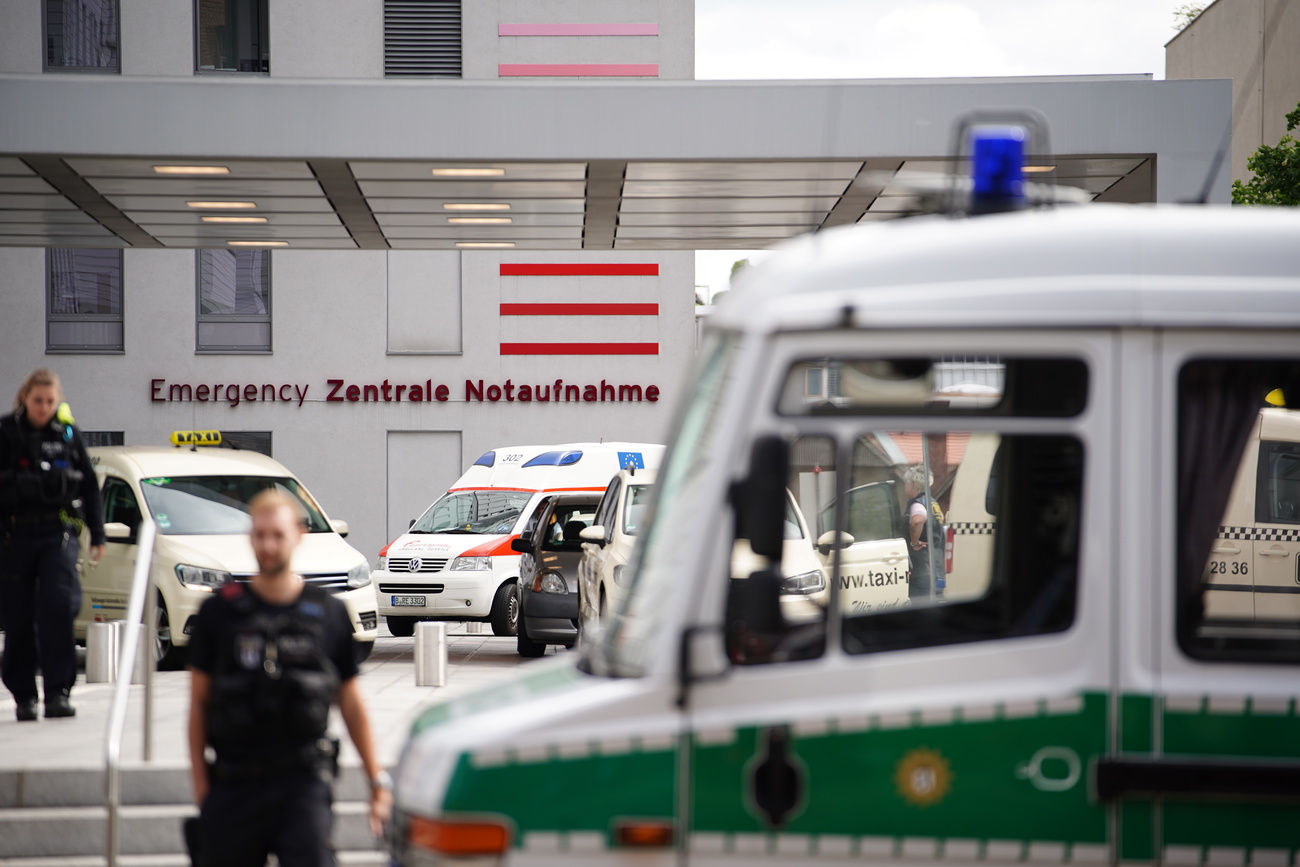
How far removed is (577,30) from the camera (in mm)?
27656

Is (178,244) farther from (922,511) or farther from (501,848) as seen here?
(501,848)

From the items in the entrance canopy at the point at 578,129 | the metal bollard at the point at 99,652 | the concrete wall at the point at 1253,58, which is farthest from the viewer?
the concrete wall at the point at 1253,58

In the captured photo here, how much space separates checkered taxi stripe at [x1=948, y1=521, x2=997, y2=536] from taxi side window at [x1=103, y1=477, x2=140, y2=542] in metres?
7.92

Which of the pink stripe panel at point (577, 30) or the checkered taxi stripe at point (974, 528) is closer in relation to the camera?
the checkered taxi stripe at point (974, 528)

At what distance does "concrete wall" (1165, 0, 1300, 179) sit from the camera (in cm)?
2919

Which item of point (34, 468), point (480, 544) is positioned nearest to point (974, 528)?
point (34, 468)

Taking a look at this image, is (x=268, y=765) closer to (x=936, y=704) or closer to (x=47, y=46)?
(x=936, y=704)

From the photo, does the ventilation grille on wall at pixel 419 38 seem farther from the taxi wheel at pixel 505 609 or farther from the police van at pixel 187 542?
the police van at pixel 187 542

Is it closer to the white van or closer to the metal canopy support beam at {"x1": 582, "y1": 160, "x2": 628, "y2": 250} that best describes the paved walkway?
the white van

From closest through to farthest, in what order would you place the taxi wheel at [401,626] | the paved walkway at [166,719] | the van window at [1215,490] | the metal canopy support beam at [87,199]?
the van window at [1215,490]
the paved walkway at [166,719]
the metal canopy support beam at [87,199]
the taxi wheel at [401,626]

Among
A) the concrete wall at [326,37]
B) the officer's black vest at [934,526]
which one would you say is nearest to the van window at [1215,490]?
the officer's black vest at [934,526]

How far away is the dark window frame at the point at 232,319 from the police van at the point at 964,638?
24.7m

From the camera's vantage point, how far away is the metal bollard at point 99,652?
35.6 feet

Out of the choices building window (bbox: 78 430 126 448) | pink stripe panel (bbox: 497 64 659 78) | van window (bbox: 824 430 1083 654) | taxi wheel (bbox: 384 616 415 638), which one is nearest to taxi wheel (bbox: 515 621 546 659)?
taxi wheel (bbox: 384 616 415 638)
